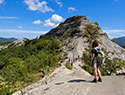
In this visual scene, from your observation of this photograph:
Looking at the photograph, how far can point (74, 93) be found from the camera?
516 cm

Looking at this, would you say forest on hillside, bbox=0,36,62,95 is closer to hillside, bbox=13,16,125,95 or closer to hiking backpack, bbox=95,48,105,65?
hillside, bbox=13,16,125,95

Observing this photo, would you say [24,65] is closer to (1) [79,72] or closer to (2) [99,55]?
(1) [79,72]

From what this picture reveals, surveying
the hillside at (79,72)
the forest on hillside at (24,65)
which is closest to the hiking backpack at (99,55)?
the hillside at (79,72)

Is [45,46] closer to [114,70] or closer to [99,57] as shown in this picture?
[114,70]

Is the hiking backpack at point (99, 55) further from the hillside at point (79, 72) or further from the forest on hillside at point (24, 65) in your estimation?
the forest on hillside at point (24, 65)

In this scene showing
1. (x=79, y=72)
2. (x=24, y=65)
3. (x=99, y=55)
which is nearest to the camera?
(x=99, y=55)

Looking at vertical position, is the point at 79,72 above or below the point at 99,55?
below

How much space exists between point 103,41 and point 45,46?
17.5 m

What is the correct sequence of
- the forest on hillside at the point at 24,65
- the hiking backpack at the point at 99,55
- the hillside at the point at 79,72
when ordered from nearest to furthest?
the hillside at the point at 79,72 < the hiking backpack at the point at 99,55 < the forest on hillside at the point at 24,65

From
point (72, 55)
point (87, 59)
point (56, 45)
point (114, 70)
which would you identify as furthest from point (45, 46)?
point (114, 70)

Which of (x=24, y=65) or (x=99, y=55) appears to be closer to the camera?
(x=99, y=55)

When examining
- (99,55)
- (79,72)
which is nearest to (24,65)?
(79,72)

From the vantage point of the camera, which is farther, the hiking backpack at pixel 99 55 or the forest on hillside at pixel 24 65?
the forest on hillside at pixel 24 65

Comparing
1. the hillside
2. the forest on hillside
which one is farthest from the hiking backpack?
the forest on hillside
